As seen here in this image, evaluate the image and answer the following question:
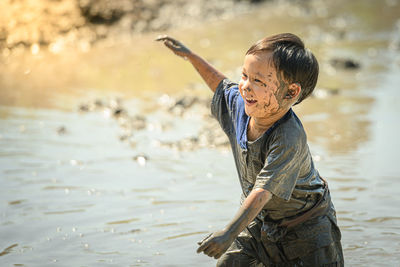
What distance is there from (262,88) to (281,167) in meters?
0.33

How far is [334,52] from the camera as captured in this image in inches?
317

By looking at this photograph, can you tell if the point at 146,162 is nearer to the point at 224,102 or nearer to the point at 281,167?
the point at 224,102

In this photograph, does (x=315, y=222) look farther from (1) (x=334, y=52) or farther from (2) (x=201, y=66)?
(1) (x=334, y=52)

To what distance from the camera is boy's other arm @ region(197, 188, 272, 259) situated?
2137 mm

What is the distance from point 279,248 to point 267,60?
2.62ft

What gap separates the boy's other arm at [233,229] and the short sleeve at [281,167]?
0.04 meters

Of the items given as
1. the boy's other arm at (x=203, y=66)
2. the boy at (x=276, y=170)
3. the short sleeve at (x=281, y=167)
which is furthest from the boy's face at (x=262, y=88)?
the boy's other arm at (x=203, y=66)

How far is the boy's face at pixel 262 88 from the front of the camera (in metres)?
2.35

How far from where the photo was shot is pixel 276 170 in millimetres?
2271

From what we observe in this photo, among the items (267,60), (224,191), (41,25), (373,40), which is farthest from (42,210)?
(373,40)

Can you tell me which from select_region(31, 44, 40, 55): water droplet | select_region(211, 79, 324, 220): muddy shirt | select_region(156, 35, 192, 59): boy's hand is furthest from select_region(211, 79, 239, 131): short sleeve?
select_region(31, 44, 40, 55): water droplet

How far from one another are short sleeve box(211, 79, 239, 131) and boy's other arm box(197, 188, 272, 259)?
56 cm

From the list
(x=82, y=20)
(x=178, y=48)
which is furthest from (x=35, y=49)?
(x=178, y=48)

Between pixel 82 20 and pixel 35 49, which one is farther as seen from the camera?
pixel 82 20
